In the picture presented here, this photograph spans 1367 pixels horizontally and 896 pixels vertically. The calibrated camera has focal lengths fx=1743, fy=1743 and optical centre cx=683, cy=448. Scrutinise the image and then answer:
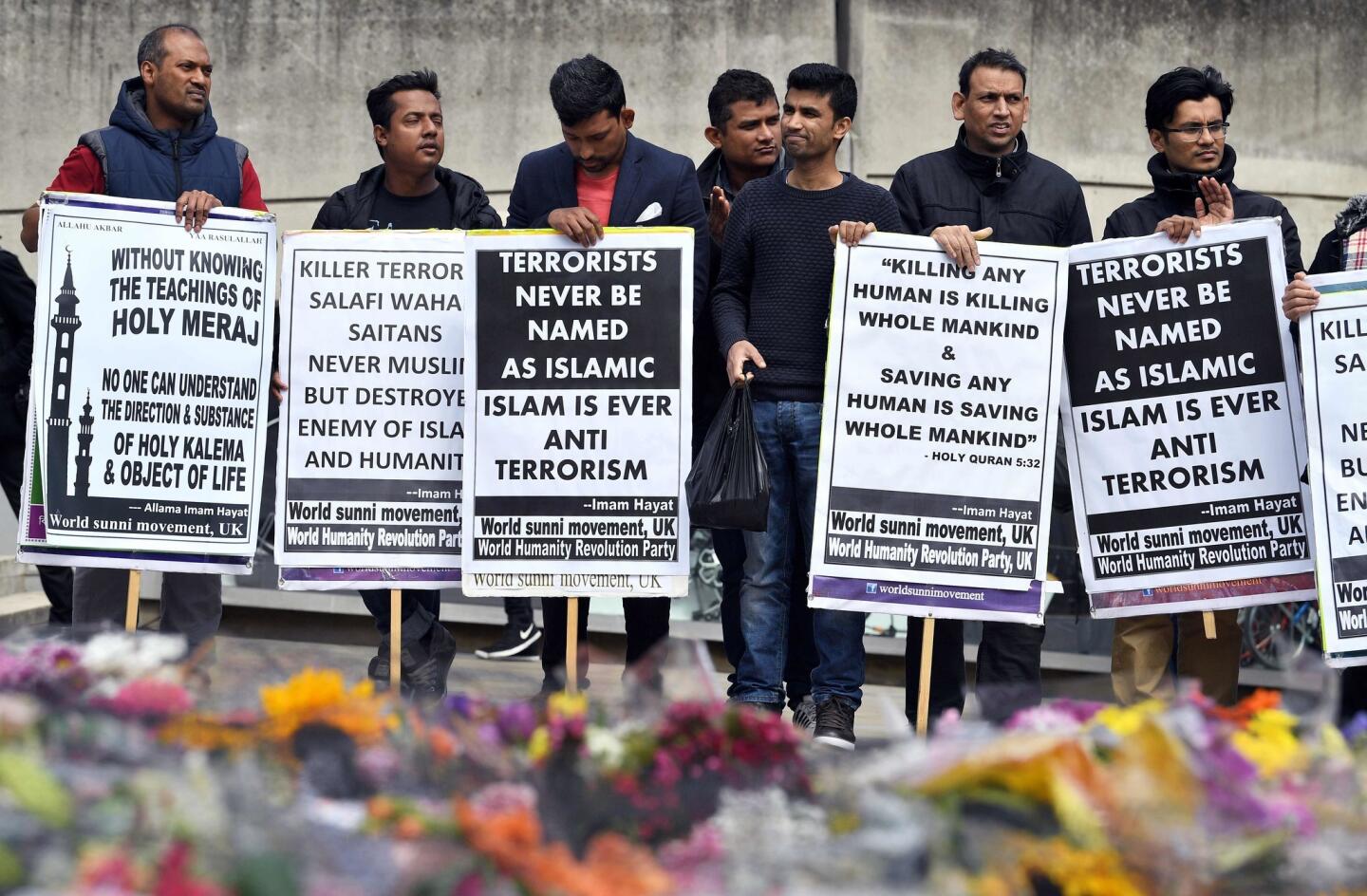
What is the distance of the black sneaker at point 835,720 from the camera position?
18.4 feet

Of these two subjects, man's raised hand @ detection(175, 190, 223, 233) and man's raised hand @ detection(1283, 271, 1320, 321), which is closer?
man's raised hand @ detection(1283, 271, 1320, 321)

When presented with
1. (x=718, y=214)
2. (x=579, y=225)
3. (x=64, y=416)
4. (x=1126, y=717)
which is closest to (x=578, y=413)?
(x=579, y=225)

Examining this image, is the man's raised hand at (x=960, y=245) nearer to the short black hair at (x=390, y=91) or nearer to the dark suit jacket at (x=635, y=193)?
the dark suit jacket at (x=635, y=193)

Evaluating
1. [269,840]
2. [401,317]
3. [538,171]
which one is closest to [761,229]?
[538,171]

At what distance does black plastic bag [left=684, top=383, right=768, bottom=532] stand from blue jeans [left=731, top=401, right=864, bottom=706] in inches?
8.7

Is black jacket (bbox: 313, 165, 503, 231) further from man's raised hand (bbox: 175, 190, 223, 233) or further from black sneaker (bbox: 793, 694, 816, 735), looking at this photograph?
black sneaker (bbox: 793, 694, 816, 735)

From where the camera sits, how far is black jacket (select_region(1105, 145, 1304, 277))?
5965mm

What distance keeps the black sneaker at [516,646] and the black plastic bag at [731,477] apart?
139 inches

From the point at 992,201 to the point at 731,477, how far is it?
4.71 ft

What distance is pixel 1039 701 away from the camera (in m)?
2.93

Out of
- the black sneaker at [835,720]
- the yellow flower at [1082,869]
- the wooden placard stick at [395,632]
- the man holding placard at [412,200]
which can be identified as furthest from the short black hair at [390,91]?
the yellow flower at [1082,869]

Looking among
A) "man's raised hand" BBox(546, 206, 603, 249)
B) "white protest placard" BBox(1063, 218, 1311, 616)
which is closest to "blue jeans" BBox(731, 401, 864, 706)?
"man's raised hand" BBox(546, 206, 603, 249)

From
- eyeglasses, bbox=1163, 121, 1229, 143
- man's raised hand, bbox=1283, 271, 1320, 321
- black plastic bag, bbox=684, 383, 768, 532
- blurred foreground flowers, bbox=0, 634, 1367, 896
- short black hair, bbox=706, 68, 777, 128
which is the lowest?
blurred foreground flowers, bbox=0, 634, 1367, 896

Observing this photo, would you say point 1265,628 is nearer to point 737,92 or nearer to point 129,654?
point 737,92
